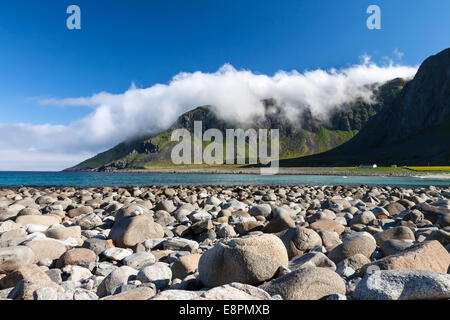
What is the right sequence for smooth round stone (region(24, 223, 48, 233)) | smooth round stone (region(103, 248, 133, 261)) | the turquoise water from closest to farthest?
smooth round stone (region(103, 248, 133, 261)) < smooth round stone (region(24, 223, 48, 233)) < the turquoise water

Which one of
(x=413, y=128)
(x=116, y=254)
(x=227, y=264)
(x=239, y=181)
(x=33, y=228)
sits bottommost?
(x=239, y=181)

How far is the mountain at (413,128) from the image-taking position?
136875 millimetres

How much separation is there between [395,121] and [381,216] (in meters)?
188

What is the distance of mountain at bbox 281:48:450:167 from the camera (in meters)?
137

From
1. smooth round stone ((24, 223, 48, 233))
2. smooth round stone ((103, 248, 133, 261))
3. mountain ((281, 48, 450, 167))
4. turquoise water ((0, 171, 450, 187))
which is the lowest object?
turquoise water ((0, 171, 450, 187))

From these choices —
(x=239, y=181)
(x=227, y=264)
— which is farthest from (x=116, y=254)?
(x=239, y=181)

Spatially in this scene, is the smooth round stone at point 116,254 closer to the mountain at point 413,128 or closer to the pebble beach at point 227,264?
the pebble beach at point 227,264

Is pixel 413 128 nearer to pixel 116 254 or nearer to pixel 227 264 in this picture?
pixel 116 254

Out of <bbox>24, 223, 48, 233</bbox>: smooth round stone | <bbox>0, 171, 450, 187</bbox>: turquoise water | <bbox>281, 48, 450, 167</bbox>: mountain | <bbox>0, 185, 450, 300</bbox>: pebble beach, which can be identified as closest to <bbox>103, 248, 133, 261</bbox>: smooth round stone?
<bbox>0, 185, 450, 300</bbox>: pebble beach

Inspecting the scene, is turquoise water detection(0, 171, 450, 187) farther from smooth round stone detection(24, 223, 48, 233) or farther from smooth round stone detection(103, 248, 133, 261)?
smooth round stone detection(103, 248, 133, 261)

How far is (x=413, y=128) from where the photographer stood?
165125mm

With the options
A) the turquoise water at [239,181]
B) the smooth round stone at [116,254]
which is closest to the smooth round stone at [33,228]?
the smooth round stone at [116,254]
